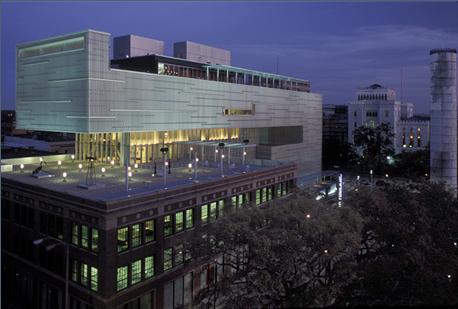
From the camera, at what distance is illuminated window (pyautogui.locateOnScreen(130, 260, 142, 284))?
13.8 meters

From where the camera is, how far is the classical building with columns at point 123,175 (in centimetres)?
1359

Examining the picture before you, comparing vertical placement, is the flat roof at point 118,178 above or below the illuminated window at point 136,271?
above

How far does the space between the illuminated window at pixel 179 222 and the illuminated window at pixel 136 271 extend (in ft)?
6.70

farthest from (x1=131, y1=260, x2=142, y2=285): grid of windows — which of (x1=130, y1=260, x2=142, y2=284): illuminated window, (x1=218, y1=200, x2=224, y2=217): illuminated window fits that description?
(x1=218, y1=200, x2=224, y2=217): illuminated window

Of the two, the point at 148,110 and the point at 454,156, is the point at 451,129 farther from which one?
the point at 148,110

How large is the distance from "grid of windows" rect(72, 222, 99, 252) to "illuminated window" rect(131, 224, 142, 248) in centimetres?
110

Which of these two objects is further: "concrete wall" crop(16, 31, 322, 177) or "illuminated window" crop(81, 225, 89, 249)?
"concrete wall" crop(16, 31, 322, 177)

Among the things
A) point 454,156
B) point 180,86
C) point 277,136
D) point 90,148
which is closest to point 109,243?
point 90,148

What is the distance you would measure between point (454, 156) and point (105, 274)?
75.5ft

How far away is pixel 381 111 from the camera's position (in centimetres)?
6309

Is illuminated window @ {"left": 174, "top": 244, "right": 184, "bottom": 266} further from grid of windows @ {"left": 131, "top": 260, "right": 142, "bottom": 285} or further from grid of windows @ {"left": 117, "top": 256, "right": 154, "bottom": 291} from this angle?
grid of windows @ {"left": 131, "top": 260, "right": 142, "bottom": 285}

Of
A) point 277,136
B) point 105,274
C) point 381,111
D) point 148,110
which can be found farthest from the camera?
point 381,111

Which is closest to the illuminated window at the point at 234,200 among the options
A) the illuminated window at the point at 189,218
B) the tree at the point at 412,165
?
the illuminated window at the point at 189,218

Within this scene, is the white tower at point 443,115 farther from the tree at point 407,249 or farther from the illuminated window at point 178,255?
the illuminated window at point 178,255
